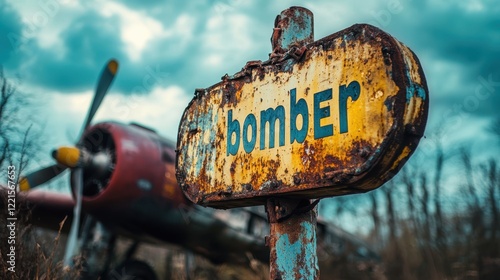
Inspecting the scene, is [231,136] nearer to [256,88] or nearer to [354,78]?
[256,88]

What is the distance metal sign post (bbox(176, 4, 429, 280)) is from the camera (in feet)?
5.63

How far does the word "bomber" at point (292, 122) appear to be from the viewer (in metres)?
1.85

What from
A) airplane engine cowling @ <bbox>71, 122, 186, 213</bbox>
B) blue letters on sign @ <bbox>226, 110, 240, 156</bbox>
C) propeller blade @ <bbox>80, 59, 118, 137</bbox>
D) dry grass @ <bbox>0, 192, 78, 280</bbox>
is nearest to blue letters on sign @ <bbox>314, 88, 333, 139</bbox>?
blue letters on sign @ <bbox>226, 110, 240, 156</bbox>

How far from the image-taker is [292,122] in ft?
6.70

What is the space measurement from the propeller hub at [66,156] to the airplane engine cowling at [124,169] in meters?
0.25

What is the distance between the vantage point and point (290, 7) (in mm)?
2445

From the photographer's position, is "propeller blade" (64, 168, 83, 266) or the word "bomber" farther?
"propeller blade" (64, 168, 83, 266)

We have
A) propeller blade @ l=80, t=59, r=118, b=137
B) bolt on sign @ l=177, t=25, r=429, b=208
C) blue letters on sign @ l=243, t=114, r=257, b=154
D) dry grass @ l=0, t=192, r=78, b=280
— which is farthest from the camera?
propeller blade @ l=80, t=59, r=118, b=137

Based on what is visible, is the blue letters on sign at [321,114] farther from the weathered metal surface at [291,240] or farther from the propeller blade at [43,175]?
the propeller blade at [43,175]

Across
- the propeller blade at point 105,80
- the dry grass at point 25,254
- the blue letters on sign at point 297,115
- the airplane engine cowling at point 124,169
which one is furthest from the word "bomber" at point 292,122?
the propeller blade at point 105,80

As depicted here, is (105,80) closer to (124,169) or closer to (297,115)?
(124,169)

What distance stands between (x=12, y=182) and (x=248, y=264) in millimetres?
5049

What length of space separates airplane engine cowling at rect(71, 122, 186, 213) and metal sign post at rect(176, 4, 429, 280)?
3.92 meters

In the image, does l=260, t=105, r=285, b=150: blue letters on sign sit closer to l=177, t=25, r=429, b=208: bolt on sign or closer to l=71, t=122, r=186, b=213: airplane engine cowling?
l=177, t=25, r=429, b=208: bolt on sign
